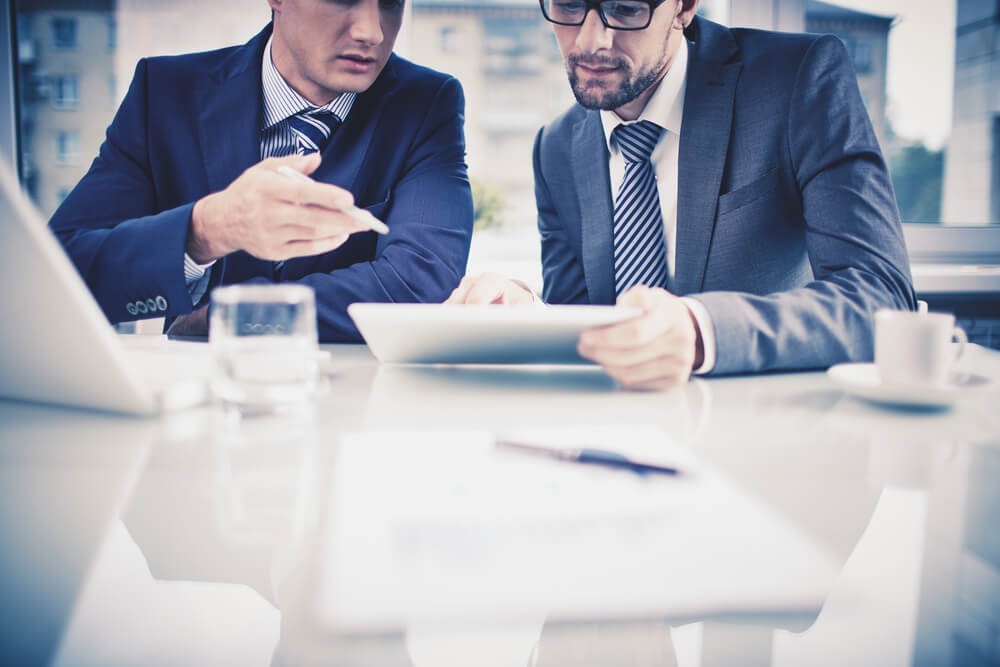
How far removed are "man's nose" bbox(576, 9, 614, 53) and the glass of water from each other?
1.05m

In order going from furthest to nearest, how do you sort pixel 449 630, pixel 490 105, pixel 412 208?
1. pixel 490 105
2. pixel 412 208
3. pixel 449 630

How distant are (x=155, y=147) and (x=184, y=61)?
0.22 meters

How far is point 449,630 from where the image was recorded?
30cm

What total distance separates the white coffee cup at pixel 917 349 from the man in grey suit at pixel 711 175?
170mm

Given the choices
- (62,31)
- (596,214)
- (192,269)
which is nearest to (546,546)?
(192,269)

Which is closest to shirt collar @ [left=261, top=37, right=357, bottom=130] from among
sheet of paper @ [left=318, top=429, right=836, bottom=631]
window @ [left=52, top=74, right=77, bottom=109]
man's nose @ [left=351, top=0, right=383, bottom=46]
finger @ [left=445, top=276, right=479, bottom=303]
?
man's nose @ [left=351, top=0, right=383, bottom=46]

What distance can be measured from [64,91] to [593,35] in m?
1.96

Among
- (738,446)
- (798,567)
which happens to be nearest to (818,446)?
(738,446)

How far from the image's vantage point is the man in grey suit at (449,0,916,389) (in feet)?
3.69

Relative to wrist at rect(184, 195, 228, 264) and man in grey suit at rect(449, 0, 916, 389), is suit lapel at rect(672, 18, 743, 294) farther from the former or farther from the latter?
wrist at rect(184, 195, 228, 264)

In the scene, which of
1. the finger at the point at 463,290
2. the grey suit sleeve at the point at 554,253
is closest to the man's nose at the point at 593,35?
the grey suit sleeve at the point at 554,253

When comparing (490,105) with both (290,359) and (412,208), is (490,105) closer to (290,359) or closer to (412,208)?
(412,208)

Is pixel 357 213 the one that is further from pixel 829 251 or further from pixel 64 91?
pixel 64 91

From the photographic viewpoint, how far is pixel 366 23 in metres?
1.46
